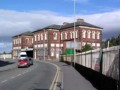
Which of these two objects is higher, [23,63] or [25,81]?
[25,81]

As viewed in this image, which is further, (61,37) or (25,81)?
(61,37)

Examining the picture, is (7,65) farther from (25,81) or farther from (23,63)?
(25,81)

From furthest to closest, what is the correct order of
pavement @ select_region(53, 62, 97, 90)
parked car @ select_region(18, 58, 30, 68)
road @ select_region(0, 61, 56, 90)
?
parked car @ select_region(18, 58, 30, 68)
road @ select_region(0, 61, 56, 90)
pavement @ select_region(53, 62, 97, 90)

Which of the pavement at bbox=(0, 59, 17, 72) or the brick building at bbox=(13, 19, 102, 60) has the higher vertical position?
the brick building at bbox=(13, 19, 102, 60)

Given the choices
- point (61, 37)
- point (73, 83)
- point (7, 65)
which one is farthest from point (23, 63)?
point (61, 37)

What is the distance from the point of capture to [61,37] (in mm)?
111688

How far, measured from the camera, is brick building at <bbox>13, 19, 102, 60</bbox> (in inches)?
3890

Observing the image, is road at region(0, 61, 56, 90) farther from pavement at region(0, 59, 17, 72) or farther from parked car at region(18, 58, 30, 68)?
parked car at region(18, 58, 30, 68)

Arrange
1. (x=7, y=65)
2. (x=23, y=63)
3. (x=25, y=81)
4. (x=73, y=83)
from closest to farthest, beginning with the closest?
(x=73, y=83) < (x=25, y=81) < (x=23, y=63) < (x=7, y=65)

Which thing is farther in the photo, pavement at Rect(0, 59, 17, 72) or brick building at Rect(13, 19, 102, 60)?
brick building at Rect(13, 19, 102, 60)

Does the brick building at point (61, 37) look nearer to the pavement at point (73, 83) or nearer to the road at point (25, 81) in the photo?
the road at point (25, 81)

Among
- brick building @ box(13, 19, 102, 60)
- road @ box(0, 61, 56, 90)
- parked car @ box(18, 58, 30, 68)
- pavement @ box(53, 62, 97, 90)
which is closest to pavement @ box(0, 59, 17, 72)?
parked car @ box(18, 58, 30, 68)

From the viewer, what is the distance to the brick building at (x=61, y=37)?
9881 cm

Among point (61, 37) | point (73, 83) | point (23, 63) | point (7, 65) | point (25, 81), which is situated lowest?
point (7, 65)
